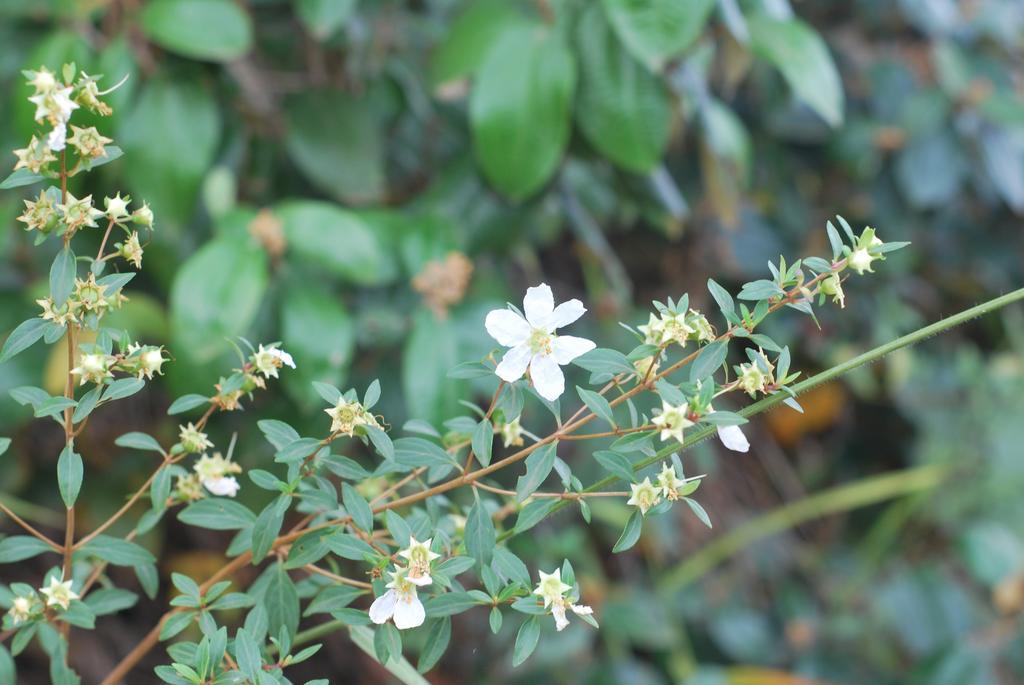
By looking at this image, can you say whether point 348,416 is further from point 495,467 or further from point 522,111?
point 522,111

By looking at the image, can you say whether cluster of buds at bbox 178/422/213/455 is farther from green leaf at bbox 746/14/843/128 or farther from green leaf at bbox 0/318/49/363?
green leaf at bbox 746/14/843/128

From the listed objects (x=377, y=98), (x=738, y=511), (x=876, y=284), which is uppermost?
(x=377, y=98)

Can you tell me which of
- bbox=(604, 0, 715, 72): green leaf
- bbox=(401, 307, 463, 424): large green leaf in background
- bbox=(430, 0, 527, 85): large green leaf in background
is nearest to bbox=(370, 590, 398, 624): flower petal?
bbox=(401, 307, 463, 424): large green leaf in background

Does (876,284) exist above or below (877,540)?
above

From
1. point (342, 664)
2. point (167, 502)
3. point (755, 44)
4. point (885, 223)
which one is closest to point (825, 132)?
point (885, 223)

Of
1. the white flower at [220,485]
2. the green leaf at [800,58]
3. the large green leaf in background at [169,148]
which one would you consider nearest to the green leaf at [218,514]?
the white flower at [220,485]

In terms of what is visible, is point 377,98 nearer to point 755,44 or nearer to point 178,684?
point 755,44
